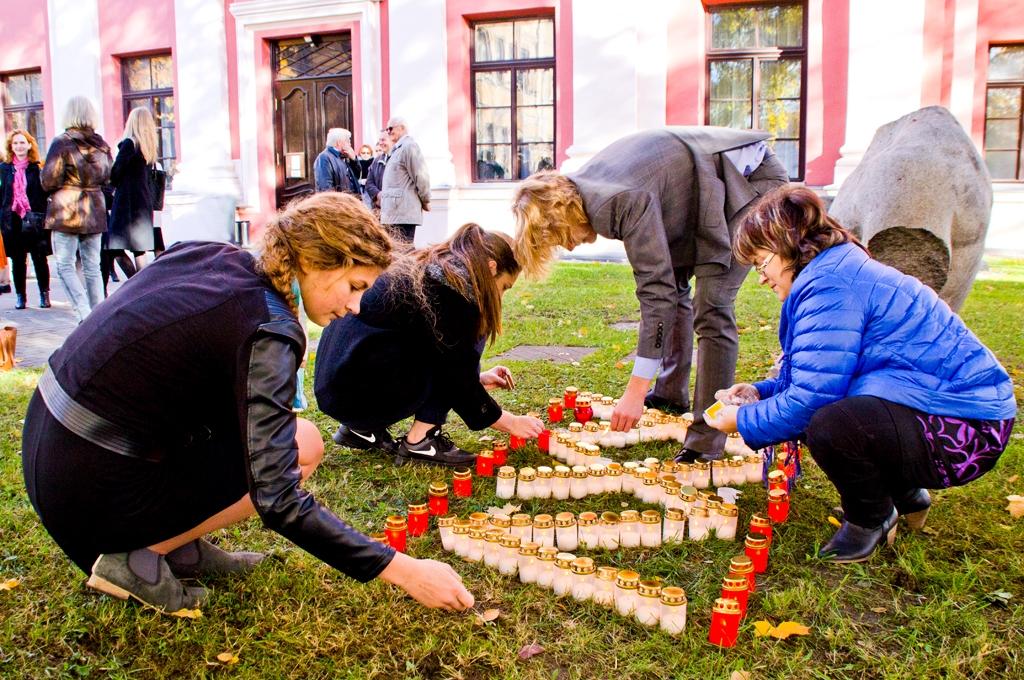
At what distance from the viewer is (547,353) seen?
619 centimetres

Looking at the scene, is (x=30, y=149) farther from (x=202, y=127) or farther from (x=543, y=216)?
(x=543, y=216)

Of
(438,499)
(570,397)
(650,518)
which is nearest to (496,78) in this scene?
(570,397)

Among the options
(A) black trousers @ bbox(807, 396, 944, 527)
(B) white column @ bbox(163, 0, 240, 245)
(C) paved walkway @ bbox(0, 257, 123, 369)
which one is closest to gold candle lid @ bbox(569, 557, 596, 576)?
(A) black trousers @ bbox(807, 396, 944, 527)

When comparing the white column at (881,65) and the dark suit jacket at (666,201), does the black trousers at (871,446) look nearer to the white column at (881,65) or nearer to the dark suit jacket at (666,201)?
the dark suit jacket at (666,201)

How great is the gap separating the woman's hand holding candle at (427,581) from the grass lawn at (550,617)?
20cm

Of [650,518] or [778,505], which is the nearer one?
[650,518]

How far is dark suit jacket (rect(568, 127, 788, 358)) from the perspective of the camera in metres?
3.21

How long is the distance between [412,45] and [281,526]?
12057 mm

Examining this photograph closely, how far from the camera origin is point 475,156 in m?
13.3

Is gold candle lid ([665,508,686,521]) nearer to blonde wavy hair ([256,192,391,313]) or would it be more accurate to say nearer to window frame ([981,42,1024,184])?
blonde wavy hair ([256,192,391,313])

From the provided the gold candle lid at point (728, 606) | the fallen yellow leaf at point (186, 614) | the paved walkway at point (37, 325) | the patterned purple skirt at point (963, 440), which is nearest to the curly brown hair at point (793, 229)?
the patterned purple skirt at point (963, 440)

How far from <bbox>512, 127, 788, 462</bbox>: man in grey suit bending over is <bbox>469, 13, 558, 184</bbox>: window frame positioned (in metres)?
9.33

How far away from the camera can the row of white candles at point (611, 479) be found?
10.7 ft

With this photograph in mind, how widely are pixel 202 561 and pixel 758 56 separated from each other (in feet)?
37.4
